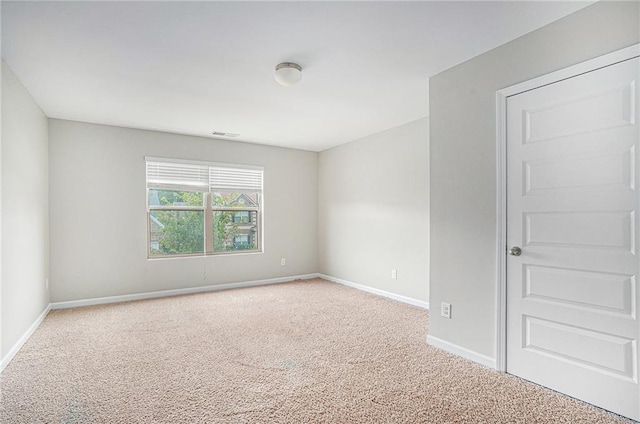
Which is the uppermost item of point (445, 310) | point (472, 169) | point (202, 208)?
point (472, 169)

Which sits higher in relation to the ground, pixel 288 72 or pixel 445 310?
pixel 288 72

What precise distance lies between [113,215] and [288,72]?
3.35 meters

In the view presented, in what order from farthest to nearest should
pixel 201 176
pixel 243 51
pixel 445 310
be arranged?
pixel 201 176
pixel 445 310
pixel 243 51

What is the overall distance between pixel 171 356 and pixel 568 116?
11.2 ft

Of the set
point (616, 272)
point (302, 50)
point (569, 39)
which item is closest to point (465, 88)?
point (569, 39)

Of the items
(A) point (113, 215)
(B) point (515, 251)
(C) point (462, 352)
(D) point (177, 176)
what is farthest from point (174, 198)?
(B) point (515, 251)

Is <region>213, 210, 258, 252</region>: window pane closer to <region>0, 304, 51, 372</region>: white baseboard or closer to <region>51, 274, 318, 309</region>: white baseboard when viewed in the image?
<region>51, 274, 318, 309</region>: white baseboard

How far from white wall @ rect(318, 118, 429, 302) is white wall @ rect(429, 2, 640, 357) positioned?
1361mm

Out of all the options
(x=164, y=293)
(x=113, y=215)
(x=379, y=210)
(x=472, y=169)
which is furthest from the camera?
(x=379, y=210)

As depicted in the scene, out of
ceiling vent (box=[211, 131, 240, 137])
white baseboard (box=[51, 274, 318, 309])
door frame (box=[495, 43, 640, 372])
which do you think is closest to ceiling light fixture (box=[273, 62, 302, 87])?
door frame (box=[495, 43, 640, 372])

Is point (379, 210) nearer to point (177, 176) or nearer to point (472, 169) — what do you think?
point (472, 169)

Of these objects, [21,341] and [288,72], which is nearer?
[288,72]

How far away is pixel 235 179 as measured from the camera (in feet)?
18.4

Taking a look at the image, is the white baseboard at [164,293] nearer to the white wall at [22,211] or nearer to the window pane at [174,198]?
the white wall at [22,211]
